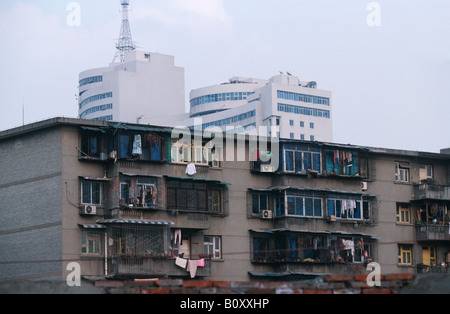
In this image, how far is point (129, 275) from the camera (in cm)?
4734

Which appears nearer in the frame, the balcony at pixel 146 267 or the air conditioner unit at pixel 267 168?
the balcony at pixel 146 267

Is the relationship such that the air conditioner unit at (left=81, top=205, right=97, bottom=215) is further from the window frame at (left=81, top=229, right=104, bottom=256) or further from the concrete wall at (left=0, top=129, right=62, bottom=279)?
the concrete wall at (left=0, top=129, right=62, bottom=279)

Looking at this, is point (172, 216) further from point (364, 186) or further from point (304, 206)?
point (364, 186)

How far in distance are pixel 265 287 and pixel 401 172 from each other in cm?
3741

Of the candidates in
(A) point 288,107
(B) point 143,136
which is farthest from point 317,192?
(A) point 288,107

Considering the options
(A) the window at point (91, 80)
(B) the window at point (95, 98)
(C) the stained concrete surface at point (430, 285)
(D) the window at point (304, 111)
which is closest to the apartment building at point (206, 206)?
(C) the stained concrete surface at point (430, 285)

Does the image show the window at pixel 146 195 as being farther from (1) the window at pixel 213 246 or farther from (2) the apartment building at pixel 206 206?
(1) the window at pixel 213 246

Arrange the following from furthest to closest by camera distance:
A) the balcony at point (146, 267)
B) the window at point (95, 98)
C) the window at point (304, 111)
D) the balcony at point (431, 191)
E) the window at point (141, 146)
A: the window at point (95, 98) → the window at point (304, 111) → the balcony at point (431, 191) → the window at point (141, 146) → the balcony at point (146, 267)

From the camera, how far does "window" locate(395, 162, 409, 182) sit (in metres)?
58.7

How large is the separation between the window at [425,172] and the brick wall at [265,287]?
3661cm

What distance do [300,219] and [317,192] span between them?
2.13m

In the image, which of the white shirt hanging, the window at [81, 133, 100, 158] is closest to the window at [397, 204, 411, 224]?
the white shirt hanging

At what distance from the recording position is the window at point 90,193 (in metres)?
48.2
